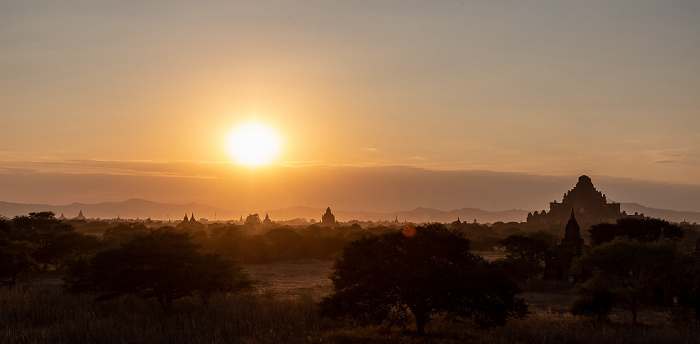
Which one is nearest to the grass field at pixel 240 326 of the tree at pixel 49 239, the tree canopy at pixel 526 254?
the tree canopy at pixel 526 254

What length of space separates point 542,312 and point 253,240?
49640 mm

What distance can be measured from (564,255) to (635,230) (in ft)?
55.3

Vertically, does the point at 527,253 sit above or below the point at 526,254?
above

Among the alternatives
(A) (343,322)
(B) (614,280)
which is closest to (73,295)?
(A) (343,322)

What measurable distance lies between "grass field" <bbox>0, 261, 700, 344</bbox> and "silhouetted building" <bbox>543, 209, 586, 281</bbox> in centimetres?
1918

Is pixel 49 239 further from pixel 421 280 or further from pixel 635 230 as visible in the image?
pixel 635 230

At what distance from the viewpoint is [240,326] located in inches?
987

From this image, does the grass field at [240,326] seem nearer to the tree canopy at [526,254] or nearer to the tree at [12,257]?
the tree at [12,257]

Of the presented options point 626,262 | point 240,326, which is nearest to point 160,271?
point 240,326

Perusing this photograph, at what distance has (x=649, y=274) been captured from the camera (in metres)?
34.8

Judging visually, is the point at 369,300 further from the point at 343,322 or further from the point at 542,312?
the point at 542,312

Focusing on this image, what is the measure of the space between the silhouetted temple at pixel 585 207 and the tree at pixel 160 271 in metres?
165

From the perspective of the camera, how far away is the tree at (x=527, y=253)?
2153 inches

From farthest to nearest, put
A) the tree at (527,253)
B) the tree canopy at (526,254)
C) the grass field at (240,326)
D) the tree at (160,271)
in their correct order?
the tree at (527,253), the tree canopy at (526,254), the tree at (160,271), the grass field at (240,326)
